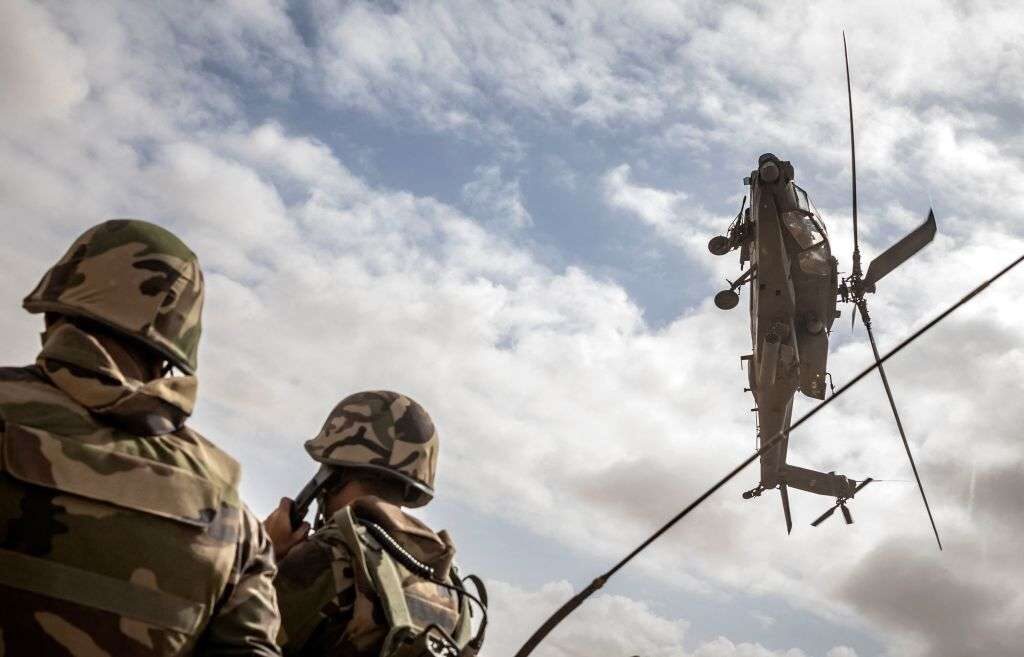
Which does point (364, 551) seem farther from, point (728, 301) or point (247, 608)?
point (728, 301)

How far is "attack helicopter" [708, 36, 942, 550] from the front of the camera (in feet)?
68.2

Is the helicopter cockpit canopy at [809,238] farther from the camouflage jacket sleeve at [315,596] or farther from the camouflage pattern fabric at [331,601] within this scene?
the camouflage jacket sleeve at [315,596]

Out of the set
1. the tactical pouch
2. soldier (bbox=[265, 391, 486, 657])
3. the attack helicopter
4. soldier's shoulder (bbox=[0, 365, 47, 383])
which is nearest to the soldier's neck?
soldier (bbox=[265, 391, 486, 657])

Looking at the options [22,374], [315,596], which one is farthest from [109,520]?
[315,596]

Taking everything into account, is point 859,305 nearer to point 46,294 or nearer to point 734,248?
point 734,248

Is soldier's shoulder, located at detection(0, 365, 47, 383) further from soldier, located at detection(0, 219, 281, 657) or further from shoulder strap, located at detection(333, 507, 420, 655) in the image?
shoulder strap, located at detection(333, 507, 420, 655)

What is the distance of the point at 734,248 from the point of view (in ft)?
72.6

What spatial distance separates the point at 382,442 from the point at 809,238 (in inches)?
683

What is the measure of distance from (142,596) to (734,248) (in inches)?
816

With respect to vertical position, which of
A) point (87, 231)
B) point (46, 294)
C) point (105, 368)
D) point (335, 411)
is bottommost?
point (105, 368)

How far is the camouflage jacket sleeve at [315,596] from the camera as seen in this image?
377cm

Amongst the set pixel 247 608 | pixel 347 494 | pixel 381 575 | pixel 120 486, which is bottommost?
pixel 247 608

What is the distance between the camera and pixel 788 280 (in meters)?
21.0

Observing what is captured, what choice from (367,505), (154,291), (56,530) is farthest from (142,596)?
(367,505)
